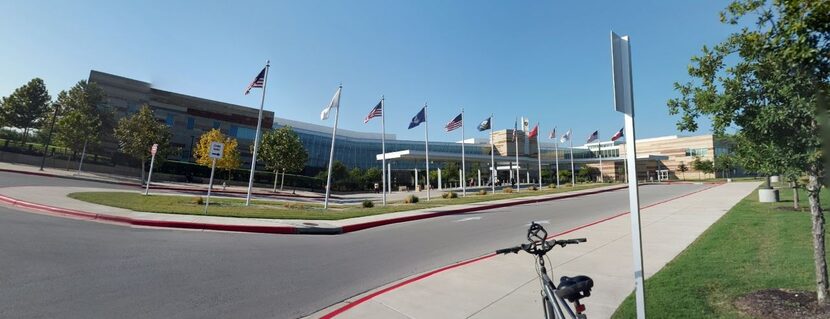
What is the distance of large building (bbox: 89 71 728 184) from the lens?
55.6 meters

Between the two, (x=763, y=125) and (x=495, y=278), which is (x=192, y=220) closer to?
(x=495, y=278)

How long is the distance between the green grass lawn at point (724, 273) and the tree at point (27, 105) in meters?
60.5

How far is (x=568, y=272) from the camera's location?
7090 mm

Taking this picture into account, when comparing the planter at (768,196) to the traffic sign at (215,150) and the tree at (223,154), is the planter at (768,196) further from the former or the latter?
the tree at (223,154)

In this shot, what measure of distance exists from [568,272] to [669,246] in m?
3.92

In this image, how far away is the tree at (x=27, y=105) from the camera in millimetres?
44000

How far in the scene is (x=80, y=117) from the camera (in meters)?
37.2

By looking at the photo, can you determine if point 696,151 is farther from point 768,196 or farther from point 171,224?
point 171,224

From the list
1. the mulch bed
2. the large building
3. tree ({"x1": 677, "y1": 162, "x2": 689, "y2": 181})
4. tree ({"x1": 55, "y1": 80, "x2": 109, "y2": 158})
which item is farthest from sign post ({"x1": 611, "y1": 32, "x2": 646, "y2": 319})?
tree ({"x1": 677, "y1": 162, "x2": 689, "y2": 181})

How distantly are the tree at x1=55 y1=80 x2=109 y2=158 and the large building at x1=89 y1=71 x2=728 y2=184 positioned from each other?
23.9 feet

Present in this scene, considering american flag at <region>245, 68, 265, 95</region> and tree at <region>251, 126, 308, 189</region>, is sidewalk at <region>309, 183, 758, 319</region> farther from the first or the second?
tree at <region>251, 126, 308, 189</region>

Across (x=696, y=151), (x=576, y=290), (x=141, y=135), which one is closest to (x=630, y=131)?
(x=576, y=290)

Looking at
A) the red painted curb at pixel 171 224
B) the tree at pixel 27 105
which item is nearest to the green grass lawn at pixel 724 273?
the red painted curb at pixel 171 224

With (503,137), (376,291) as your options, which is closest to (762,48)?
(376,291)
